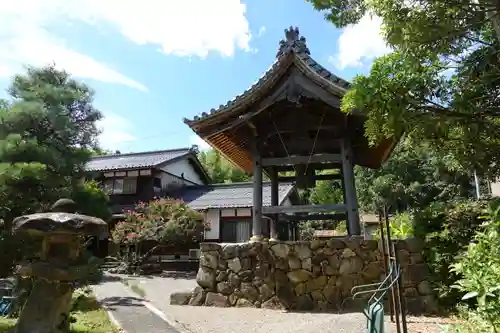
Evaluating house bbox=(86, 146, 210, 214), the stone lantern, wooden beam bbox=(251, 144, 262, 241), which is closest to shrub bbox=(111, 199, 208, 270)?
house bbox=(86, 146, 210, 214)

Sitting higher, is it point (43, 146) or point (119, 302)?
point (43, 146)

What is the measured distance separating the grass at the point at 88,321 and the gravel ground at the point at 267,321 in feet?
3.70

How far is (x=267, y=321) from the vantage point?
640 centimetres

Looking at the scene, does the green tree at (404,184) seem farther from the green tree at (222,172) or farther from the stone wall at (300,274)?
the stone wall at (300,274)

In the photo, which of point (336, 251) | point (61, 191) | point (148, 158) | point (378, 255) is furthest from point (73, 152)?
point (148, 158)

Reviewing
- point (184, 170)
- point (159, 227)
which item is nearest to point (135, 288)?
point (159, 227)

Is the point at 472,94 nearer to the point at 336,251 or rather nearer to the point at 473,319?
the point at 473,319

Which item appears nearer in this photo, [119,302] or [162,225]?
[119,302]

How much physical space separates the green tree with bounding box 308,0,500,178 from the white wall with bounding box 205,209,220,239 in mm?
15348

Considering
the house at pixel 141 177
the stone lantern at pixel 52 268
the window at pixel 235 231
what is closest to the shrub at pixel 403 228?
the stone lantern at pixel 52 268

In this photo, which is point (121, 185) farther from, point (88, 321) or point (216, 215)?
point (88, 321)

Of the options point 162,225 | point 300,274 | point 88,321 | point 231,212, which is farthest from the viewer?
point 231,212

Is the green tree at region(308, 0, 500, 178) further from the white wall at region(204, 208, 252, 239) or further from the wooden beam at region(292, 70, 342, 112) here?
the white wall at region(204, 208, 252, 239)

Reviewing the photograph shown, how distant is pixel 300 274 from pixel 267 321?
4.37 ft
